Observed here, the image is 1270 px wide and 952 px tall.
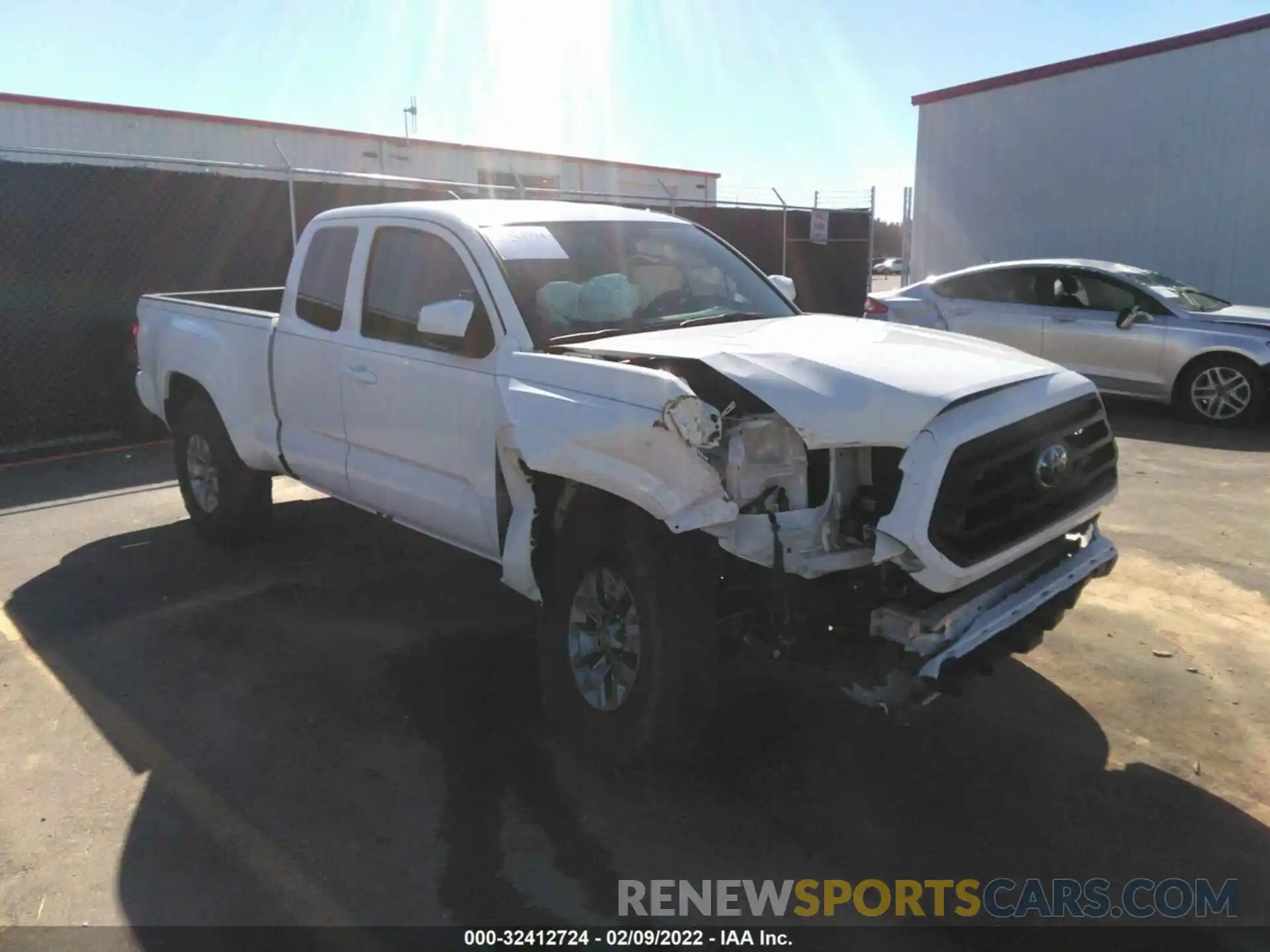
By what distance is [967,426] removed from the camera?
3.11 meters

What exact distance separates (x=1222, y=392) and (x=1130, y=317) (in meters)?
1.09

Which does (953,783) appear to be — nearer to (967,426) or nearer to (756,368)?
(967,426)

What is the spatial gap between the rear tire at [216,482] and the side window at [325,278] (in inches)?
49.1

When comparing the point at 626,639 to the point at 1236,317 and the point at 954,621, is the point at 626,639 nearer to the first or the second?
the point at 954,621

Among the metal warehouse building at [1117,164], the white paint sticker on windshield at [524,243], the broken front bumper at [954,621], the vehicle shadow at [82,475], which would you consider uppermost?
the metal warehouse building at [1117,164]

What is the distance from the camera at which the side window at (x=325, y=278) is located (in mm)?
4969

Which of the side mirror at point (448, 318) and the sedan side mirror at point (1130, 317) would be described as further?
the sedan side mirror at point (1130, 317)

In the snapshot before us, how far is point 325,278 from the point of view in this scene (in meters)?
5.12

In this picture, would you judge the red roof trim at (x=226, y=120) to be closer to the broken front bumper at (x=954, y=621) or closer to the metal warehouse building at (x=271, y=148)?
the metal warehouse building at (x=271, y=148)

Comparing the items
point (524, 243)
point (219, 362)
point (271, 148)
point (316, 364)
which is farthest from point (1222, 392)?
point (271, 148)

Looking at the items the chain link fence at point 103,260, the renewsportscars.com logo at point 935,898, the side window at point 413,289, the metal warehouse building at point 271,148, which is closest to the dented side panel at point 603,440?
the side window at point 413,289

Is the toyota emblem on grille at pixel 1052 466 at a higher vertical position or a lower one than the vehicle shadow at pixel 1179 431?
higher

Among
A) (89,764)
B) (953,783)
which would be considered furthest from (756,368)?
(89,764)

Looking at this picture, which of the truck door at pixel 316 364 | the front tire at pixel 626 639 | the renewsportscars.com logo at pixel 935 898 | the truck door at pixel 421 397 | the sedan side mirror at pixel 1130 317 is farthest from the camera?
the sedan side mirror at pixel 1130 317
